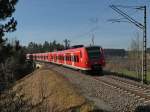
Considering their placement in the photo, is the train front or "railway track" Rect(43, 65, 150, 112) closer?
"railway track" Rect(43, 65, 150, 112)

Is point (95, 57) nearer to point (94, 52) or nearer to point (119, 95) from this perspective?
point (94, 52)

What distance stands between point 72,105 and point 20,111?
527 centimetres

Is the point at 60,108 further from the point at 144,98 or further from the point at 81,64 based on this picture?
the point at 81,64

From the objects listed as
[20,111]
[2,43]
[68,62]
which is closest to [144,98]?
[20,111]

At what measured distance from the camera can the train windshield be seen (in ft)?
110

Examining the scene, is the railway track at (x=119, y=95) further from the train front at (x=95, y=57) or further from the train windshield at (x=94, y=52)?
the train windshield at (x=94, y=52)

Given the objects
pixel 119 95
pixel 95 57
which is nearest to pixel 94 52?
pixel 95 57

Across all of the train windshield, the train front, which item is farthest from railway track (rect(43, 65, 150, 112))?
the train windshield

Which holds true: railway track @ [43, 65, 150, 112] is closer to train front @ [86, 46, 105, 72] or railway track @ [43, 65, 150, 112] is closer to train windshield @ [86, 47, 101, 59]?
train front @ [86, 46, 105, 72]

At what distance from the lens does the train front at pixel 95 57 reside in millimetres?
33156

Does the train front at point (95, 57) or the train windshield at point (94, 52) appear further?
the train windshield at point (94, 52)

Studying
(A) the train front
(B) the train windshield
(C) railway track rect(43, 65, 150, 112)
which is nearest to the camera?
(C) railway track rect(43, 65, 150, 112)

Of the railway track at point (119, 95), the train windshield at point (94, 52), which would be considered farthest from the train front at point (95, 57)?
the railway track at point (119, 95)

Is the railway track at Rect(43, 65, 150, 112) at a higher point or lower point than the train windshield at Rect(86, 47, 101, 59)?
lower
